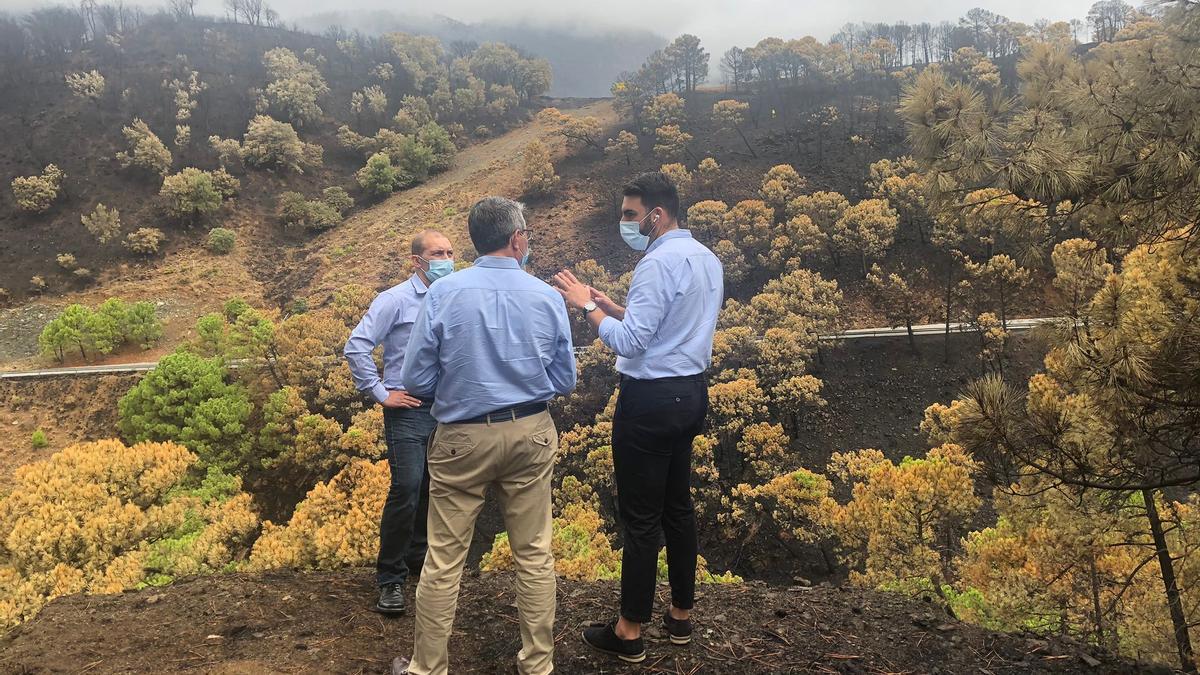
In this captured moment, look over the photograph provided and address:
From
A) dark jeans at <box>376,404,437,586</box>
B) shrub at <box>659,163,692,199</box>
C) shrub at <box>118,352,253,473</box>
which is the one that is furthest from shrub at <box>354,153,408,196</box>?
dark jeans at <box>376,404,437,586</box>

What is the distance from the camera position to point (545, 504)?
2.34 meters

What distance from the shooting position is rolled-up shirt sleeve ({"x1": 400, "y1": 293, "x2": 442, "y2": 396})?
226 cm

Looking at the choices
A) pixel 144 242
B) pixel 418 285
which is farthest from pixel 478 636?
pixel 144 242

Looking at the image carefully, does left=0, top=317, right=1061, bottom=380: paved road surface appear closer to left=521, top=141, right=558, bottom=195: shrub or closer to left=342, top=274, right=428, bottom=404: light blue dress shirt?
left=342, top=274, right=428, bottom=404: light blue dress shirt

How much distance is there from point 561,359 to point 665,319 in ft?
1.50

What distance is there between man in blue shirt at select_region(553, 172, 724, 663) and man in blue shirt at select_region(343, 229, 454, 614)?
1.07 m

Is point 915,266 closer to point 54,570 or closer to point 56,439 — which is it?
point 54,570

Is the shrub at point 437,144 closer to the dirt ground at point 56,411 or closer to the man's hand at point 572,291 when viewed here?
the dirt ground at point 56,411

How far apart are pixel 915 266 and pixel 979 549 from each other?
44.9 ft

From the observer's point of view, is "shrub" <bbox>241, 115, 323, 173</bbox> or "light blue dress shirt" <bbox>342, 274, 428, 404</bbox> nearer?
"light blue dress shirt" <bbox>342, 274, 428, 404</bbox>

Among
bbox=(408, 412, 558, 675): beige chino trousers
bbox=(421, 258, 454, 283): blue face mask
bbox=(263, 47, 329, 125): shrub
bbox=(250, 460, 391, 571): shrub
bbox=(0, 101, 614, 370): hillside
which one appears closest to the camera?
bbox=(408, 412, 558, 675): beige chino trousers

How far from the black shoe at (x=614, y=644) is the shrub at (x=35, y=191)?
125 feet

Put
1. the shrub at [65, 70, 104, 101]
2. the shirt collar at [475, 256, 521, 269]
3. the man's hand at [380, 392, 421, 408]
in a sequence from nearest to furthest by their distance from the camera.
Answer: the shirt collar at [475, 256, 521, 269]
the man's hand at [380, 392, 421, 408]
the shrub at [65, 70, 104, 101]

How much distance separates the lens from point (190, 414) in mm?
13586
